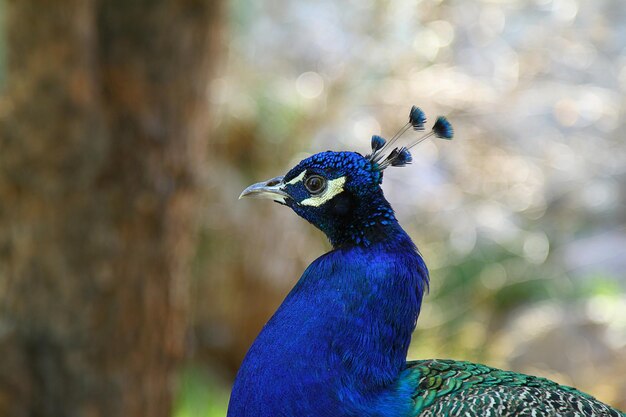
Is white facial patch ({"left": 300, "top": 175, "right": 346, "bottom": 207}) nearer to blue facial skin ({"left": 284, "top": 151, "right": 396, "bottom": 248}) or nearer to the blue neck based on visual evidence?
blue facial skin ({"left": 284, "top": 151, "right": 396, "bottom": 248})

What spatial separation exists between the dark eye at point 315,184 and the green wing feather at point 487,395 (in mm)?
386

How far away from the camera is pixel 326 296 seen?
4.94ft

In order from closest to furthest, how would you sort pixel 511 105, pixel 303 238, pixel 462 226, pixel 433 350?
pixel 303 238, pixel 433 350, pixel 511 105, pixel 462 226

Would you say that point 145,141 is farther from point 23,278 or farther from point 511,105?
point 511,105

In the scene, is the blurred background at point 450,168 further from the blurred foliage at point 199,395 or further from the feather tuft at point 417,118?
the feather tuft at point 417,118

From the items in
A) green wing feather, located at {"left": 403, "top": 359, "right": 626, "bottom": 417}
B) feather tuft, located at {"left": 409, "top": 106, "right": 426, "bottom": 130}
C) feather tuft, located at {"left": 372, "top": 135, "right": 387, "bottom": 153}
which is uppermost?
feather tuft, located at {"left": 409, "top": 106, "right": 426, "bottom": 130}

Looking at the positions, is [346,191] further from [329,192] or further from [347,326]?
[347,326]

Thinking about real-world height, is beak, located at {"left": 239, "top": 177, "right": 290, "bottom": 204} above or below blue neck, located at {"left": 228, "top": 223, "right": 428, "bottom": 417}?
above

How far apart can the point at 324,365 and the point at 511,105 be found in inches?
190

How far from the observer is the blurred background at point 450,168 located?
4992 mm

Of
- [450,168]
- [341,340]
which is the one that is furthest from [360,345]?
[450,168]

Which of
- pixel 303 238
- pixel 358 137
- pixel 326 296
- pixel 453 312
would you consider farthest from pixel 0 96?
pixel 453 312

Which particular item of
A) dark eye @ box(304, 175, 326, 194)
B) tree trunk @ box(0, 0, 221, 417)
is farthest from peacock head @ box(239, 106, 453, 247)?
tree trunk @ box(0, 0, 221, 417)

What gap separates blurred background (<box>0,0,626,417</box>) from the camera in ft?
16.4
